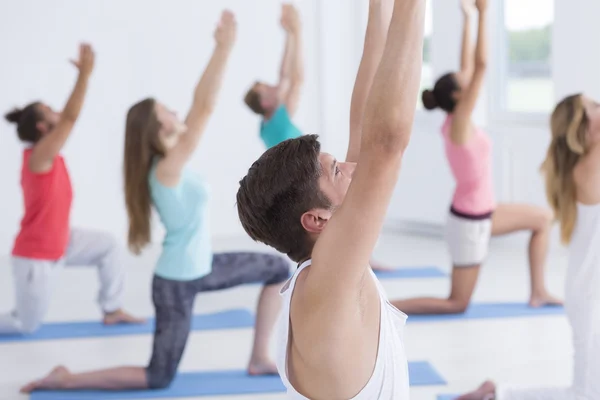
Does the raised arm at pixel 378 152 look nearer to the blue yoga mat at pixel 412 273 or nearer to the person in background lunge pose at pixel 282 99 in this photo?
the person in background lunge pose at pixel 282 99

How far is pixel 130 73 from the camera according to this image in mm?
6988

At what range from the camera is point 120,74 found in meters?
6.96

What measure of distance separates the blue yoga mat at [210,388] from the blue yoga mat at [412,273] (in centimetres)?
191

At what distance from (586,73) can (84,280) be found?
11.6ft

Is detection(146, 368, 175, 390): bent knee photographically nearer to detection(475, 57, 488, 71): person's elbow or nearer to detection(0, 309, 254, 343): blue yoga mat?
detection(0, 309, 254, 343): blue yoga mat

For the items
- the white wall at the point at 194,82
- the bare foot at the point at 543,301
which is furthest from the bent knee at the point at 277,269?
the white wall at the point at 194,82

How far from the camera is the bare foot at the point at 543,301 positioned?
4641 millimetres

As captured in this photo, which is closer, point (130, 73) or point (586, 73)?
point (586, 73)

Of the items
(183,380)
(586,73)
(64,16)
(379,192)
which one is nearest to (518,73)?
(586,73)

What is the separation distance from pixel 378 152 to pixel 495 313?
3.49m

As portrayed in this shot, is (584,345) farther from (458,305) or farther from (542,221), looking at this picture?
(542,221)

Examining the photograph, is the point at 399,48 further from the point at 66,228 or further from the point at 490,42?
the point at 490,42

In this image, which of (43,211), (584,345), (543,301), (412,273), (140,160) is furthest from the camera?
(412,273)

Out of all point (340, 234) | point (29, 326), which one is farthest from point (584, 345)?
point (29, 326)
